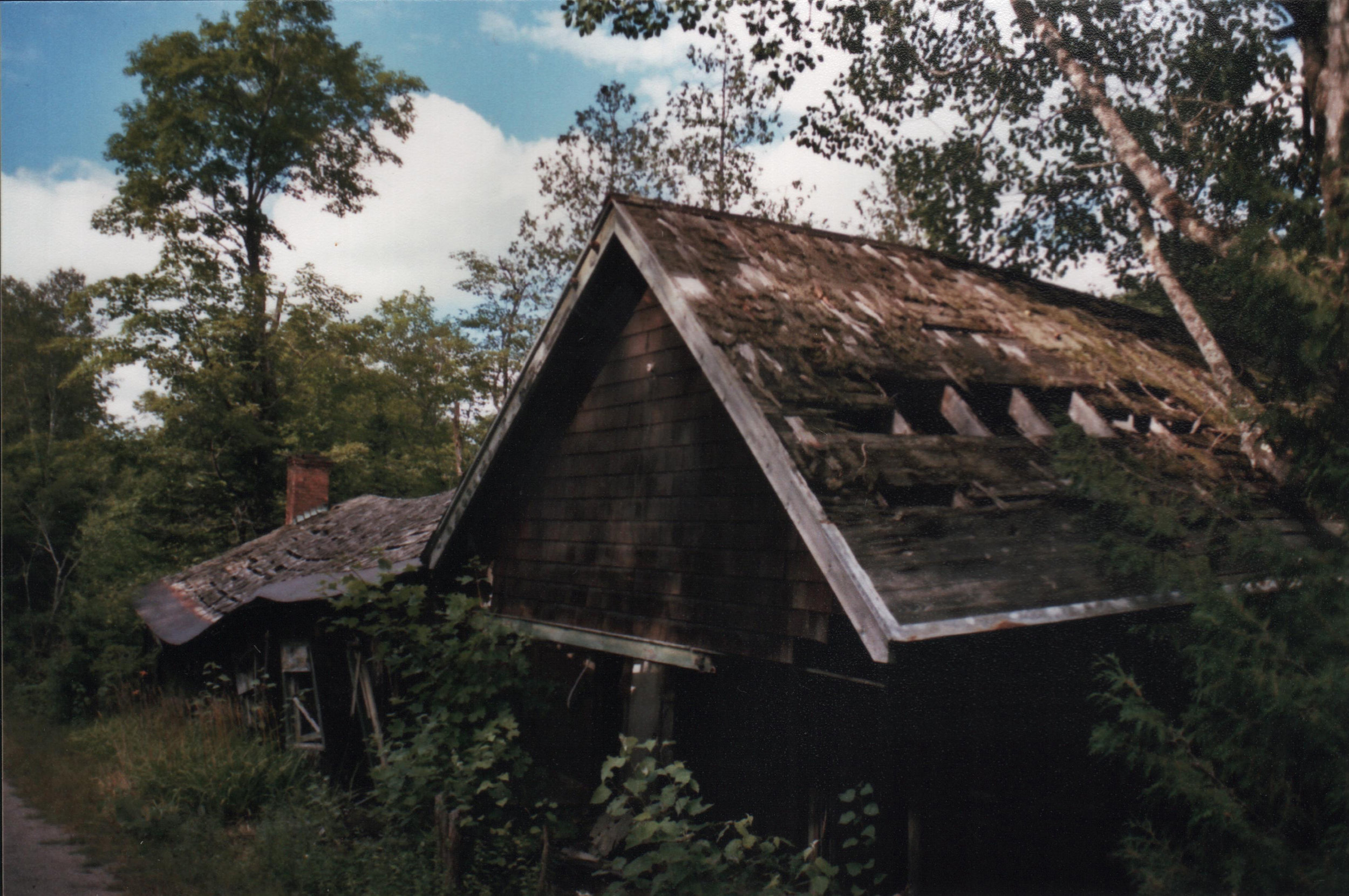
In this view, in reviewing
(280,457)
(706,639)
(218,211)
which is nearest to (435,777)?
(706,639)

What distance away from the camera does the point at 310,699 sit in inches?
518

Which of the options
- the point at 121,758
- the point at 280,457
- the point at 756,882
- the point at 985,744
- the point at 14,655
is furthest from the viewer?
the point at 14,655

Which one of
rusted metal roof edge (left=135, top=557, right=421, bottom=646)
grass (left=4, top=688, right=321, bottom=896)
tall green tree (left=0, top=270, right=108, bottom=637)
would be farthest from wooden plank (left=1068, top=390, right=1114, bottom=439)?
tall green tree (left=0, top=270, right=108, bottom=637)

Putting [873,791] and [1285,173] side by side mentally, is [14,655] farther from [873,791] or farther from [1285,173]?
[1285,173]

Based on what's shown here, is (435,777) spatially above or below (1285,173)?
below

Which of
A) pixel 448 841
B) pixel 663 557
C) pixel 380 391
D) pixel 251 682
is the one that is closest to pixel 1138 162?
pixel 663 557

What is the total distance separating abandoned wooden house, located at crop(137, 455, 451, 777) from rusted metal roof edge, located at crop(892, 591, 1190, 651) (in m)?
5.78

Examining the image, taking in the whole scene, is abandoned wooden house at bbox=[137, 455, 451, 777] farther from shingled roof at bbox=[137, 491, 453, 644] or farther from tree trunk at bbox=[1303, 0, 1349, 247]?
tree trunk at bbox=[1303, 0, 1349, 247]

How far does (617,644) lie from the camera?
677 cm

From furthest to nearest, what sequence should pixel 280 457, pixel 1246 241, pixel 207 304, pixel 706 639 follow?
pixel 280 457 < pixel 207 304 < pixel 706 639 < pixel 1246 241

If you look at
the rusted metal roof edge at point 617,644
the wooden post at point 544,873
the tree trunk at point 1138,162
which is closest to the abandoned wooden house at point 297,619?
the rusted metal roof edge at point 617,644

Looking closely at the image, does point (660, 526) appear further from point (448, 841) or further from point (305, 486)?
point (305, 486)

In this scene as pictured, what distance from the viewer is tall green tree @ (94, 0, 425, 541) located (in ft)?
50.6

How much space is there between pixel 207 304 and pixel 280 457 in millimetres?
4183
